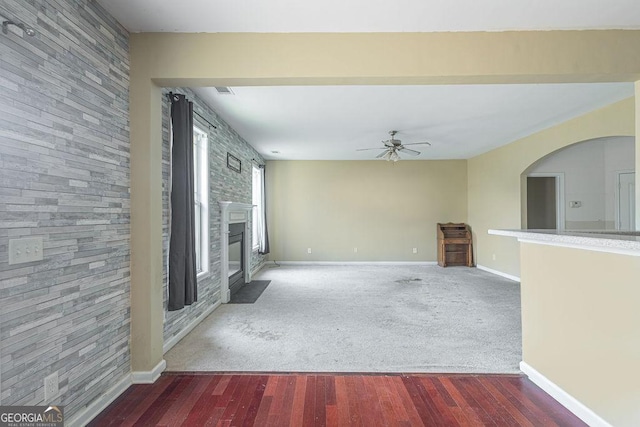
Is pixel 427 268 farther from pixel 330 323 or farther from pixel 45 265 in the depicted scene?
pixel 45 265

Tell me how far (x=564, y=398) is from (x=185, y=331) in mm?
3111

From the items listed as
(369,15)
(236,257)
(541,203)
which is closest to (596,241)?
(369,15)

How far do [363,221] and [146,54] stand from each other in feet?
19.0

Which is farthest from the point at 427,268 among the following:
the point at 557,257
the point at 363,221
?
the point at 557,257

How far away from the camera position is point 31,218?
143 centimetres

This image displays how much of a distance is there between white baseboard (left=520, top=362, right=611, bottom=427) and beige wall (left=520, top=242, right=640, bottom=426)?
1.1 inches

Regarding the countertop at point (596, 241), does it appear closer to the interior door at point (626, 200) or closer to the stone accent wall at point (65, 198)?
the stone accent wall at point (65, 198)

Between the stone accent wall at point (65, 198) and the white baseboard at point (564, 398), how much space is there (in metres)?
2.92

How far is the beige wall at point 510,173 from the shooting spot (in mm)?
3659

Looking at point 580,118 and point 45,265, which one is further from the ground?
point 580,118

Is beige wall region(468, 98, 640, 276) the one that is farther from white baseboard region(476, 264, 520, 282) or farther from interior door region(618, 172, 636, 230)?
interior door region(618, 172, 636, 230)

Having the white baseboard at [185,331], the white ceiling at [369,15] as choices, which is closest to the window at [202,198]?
the white baseboard at [185,331]

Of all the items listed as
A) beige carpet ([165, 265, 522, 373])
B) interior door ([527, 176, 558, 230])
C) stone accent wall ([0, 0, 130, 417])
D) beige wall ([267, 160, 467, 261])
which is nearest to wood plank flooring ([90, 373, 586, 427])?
beige carpet ([165, 265, 522, 373])

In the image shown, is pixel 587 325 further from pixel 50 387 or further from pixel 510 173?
A: pixel 510 173
